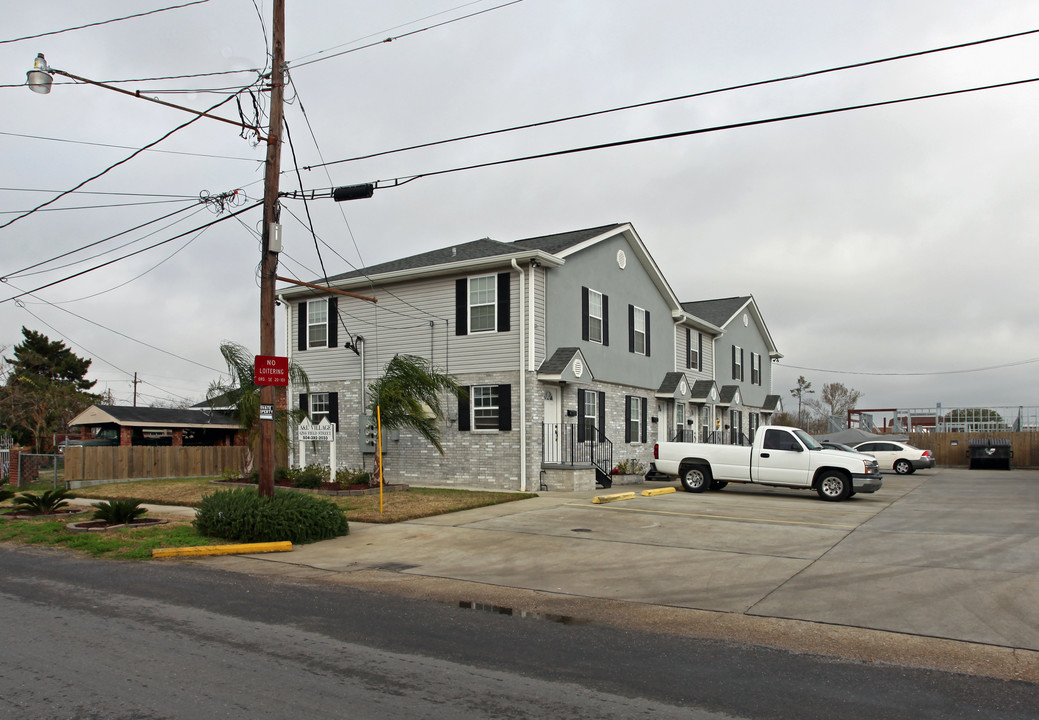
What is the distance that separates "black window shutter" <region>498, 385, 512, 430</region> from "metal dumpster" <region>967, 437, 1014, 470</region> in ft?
95.0

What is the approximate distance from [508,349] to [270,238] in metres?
8.84

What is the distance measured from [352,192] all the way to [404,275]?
7626 mm

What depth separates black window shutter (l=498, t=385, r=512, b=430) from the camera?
21188mm

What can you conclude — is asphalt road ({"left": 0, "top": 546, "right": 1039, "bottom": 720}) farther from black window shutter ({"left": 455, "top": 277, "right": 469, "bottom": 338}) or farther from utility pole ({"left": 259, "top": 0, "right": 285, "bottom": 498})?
black window shutter ({"left": 455, "top": 277, "right": 469, "bottom": 338})

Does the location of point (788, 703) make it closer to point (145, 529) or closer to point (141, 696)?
point (141, 696)

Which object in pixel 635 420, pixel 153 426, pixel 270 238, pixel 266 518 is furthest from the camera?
pixel 153 426

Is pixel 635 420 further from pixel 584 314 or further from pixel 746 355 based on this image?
pixel 746 355

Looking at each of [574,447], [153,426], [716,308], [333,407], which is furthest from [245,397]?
[716,308]

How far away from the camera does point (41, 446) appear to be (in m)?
41.8

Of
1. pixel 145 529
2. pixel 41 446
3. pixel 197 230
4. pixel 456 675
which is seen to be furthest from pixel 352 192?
pixel 41 446

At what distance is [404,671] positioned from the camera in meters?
5.99

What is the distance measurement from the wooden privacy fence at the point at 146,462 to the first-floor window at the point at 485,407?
10.0 m

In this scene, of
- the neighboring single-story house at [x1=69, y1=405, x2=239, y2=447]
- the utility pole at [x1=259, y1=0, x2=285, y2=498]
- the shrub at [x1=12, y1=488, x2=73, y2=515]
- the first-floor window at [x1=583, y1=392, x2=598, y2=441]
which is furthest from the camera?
the neighboring single-story house at [x1=69, y1=405, x2=239, y2=447]

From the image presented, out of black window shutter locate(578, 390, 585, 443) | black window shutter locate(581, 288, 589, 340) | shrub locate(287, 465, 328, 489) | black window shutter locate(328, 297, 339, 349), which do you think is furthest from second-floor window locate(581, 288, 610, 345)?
shrub locate(287, 465, 328, 489)
